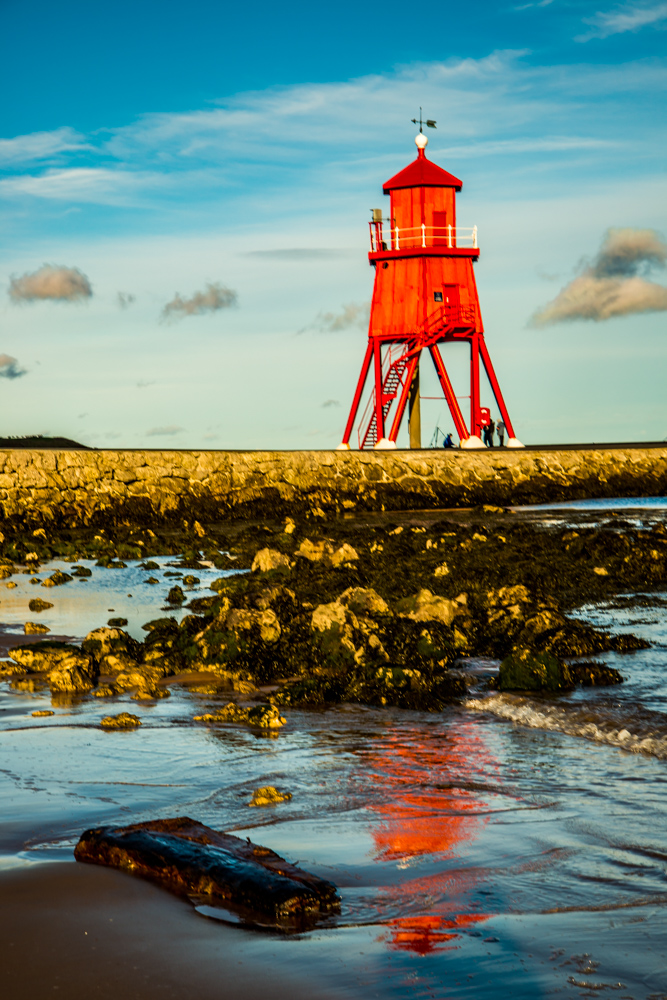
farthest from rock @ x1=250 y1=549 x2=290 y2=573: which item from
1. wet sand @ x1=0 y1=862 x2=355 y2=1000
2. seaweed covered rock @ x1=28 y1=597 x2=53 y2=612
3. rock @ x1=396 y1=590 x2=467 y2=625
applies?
wet sand @ x1=0 y1=862 x2=355 y2=1000

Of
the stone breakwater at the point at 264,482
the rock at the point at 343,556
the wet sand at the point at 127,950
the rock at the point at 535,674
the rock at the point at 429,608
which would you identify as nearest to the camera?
the wet sand at the point at 127,950

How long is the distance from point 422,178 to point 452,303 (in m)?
4.67

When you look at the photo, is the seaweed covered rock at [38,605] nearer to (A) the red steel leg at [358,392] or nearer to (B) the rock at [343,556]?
(B) the rock at [343,556]

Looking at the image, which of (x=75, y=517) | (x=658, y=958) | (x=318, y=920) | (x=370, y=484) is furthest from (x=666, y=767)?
(x=370, y=484)

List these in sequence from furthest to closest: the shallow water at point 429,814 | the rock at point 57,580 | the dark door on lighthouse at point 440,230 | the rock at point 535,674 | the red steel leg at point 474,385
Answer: the red steel leg at point 474,385 → the dark door on lighthouse at point 440,230 → the rock at point 57,580 → the rock at point 535,674 → the shallow water at point 429,814

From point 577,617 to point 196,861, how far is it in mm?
7006

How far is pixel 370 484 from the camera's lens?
27719 mm

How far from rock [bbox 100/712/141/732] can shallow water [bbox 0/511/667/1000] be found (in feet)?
Result: 0.26

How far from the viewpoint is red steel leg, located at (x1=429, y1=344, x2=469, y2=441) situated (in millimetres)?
33938

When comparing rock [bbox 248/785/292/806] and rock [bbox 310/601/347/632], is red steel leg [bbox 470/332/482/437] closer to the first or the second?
rock [bbox 310/601/347/632]

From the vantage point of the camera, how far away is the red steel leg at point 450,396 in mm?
33938

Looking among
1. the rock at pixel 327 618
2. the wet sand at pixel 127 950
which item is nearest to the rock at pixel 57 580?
the rock at pixel 327 618

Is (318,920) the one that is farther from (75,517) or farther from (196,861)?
(75,517)

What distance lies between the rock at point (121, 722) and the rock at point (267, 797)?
1.50 m
